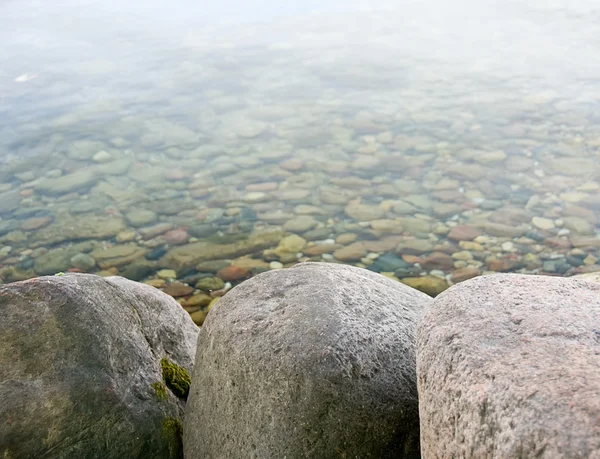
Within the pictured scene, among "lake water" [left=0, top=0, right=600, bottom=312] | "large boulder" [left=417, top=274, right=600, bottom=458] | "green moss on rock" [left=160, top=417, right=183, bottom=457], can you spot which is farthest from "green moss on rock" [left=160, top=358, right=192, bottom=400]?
"lake water" [left=0, top=0, right=600, bottom=312]

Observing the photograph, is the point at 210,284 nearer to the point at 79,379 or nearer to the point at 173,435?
the point at 173,435

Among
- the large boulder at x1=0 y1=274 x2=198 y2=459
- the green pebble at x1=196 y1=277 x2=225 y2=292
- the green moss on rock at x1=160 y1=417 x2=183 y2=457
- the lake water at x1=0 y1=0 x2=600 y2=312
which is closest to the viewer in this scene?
the large boulder at x1=0 y1=274 x2=198 y2=459

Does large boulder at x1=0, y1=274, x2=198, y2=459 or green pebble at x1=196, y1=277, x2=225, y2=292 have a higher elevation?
large boulder at x1=0, y1=274, x2=198, y2=459

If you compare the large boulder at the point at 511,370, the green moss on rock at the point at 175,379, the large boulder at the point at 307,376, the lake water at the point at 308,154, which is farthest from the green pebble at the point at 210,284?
the large boulder at the point at 511,370

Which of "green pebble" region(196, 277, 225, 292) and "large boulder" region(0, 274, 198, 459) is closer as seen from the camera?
"large boulder" region(0, 274, 198, 459)

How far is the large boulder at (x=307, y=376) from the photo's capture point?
1902 mm

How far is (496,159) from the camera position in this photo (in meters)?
6.82

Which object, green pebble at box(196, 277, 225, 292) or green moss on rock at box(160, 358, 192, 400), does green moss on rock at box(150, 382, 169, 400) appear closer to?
green moss on rock at box(160, 358, 192, 400)

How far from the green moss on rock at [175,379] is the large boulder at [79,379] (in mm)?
11

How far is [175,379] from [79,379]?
0.40 m

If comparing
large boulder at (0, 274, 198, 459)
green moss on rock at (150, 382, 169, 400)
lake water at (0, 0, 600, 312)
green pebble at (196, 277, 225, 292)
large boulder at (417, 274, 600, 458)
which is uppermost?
large boulder at (417, 274, 600, 458)

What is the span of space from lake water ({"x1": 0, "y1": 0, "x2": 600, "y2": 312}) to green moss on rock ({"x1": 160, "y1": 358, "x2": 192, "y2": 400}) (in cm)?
238

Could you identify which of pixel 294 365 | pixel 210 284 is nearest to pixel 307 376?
pixel 294 365

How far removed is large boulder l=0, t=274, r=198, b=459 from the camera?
2012mm
